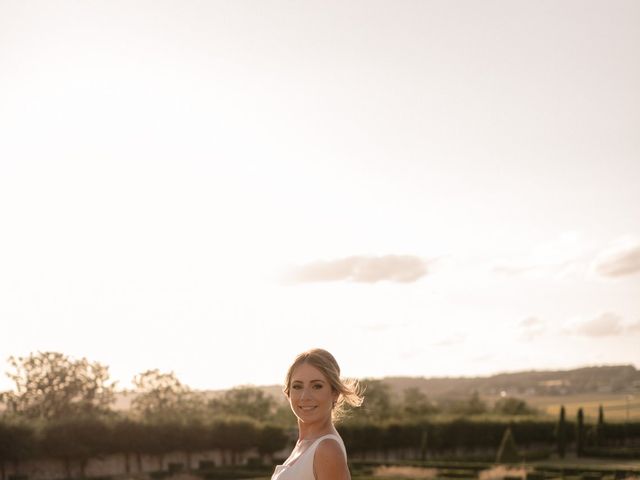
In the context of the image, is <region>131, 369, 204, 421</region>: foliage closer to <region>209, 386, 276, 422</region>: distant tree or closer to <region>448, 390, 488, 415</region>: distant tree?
<region>209, 386, 276, 422</region>: distant tree

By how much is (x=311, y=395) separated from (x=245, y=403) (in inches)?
2378

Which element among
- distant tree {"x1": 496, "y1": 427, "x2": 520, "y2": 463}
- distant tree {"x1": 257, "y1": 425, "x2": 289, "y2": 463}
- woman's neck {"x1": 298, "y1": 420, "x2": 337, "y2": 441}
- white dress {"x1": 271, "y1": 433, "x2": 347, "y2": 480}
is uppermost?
woman's neck {"x1": 298, "y1": 420, "x2": 337, "y2": 441}

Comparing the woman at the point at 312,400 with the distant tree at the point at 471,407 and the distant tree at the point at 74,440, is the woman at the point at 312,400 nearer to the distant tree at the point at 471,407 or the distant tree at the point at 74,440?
the distant tree at the point at 74,440

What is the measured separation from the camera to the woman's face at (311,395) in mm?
2471

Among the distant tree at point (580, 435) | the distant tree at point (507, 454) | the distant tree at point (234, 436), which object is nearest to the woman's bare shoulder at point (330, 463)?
the distant tree at point (507, 454)

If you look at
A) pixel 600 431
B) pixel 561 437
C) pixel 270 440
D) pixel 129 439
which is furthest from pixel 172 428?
pixel 600 431

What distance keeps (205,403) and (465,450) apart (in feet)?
62.2

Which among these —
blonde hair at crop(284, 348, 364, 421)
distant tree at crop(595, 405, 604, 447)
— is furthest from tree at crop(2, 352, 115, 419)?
blonde hair at crop(284, 348, 364, 421)

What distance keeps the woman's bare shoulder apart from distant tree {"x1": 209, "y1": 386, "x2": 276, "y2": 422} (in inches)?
2292

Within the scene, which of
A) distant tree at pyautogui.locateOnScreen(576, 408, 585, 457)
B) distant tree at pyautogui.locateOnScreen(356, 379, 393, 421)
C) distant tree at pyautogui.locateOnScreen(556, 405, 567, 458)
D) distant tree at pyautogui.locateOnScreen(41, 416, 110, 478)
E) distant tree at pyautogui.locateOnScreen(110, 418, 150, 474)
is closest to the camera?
distant tree at pyautogui.locateOnScreen(41, 416, 110, 478)

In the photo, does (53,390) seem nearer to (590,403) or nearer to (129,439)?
(129,439)

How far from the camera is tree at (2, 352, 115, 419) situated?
48188mm

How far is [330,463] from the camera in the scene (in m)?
2.30

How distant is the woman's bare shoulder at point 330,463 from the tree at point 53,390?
4751cm
